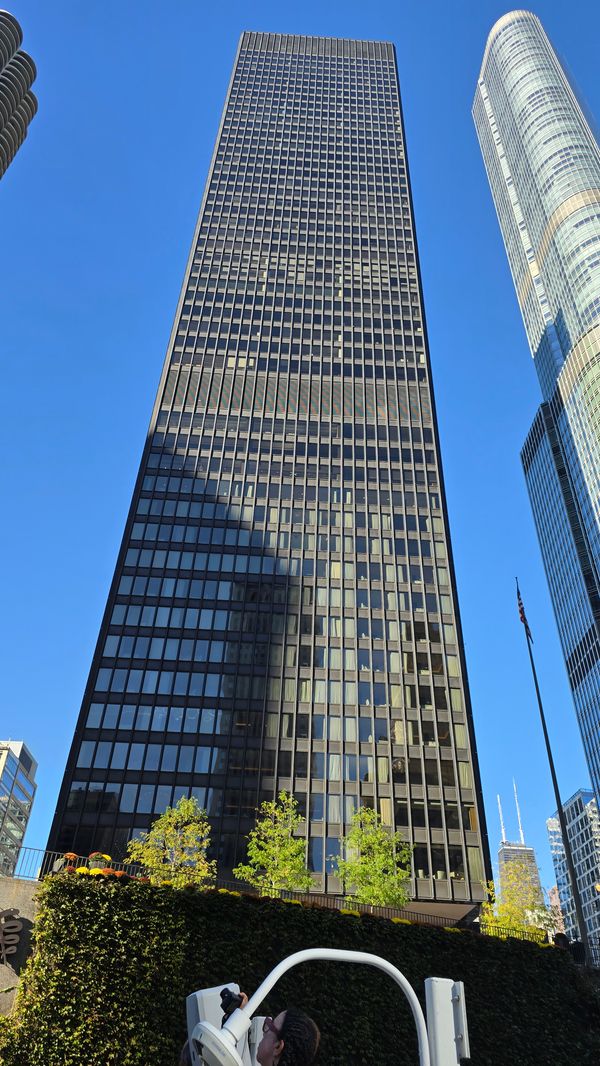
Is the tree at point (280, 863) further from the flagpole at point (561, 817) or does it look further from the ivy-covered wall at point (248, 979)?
the ivy-covered wall at point (248, 979)

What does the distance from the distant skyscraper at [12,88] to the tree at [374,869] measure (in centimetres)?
6457

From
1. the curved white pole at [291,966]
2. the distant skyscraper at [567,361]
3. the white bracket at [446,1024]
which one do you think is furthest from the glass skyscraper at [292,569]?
the white bracket at [446,1024]

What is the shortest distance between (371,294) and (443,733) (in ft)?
208

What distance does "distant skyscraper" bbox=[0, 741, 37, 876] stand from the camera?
14593cm

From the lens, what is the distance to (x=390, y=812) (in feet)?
224

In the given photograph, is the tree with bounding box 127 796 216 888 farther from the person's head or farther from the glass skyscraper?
the person's head

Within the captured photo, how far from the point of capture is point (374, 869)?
165ft

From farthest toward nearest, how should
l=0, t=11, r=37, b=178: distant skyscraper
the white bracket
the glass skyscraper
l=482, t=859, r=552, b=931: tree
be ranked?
l=0, t=11, r=37, b=178: distant skyscraper < the glass skyscraper < l=482, t=859, r=552, b=931: tree < the white bracket

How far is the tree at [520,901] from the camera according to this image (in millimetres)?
50125

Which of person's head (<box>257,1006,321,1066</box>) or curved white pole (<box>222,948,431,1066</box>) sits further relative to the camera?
curved white pole (<box>222,948,431,1066</box>)

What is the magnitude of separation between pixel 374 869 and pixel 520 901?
992 centimetres

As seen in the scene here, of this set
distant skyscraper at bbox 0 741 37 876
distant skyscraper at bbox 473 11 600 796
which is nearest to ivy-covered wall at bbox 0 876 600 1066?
distant skyscraper at bbox 473 11 600 796

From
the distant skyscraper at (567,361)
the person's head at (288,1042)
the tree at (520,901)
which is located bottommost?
the person's head at (288,1042)

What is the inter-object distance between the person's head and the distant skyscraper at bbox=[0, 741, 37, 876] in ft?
482
